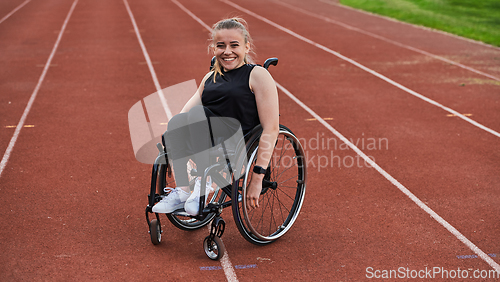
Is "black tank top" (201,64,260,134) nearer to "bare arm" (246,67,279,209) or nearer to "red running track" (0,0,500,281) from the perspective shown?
"bare arm" (246,67,279,209)

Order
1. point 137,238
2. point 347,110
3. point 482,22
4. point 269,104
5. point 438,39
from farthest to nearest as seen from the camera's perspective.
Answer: point 482,22 → point 438,39 → point 347,110 → point 137,238 → point 269,104

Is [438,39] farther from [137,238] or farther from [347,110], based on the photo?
[137,238]

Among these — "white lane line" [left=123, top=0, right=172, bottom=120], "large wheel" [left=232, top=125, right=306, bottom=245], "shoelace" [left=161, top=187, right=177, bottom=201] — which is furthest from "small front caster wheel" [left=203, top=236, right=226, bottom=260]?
"white lane line" [left=123, top=0, right=172, bottom=120]

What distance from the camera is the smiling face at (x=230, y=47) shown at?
3064 millimetres

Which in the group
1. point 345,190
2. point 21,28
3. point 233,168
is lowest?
point 21,28

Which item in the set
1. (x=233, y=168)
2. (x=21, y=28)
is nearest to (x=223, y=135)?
(x=233, y=168)

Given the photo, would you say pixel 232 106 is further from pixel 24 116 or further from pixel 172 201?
pixel 24 116

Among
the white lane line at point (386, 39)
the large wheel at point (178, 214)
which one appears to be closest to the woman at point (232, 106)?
the large wheel at point (178, 214)

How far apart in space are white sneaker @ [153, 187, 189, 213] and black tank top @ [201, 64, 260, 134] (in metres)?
0.60

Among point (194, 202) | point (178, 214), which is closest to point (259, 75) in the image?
point (194, 202)

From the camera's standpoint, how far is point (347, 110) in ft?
23.4

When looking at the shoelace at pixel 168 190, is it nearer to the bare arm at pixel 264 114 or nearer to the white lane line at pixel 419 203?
the bare arm at pixel 264 114

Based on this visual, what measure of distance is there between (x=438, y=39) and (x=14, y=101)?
1159 cm

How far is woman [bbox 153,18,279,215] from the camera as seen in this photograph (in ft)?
10.0
